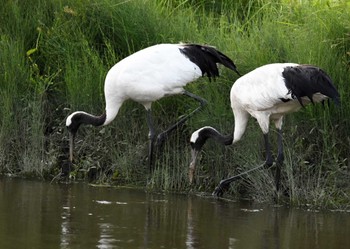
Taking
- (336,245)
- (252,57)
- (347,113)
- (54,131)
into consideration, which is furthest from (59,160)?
(336,245)

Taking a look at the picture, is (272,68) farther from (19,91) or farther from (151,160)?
(19,91)

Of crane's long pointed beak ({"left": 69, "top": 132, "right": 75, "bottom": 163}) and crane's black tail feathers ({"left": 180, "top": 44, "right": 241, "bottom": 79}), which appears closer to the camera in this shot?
crane's black tail feathers ({"left": 180, "top": 44, "right": 241, "bottom": 79})

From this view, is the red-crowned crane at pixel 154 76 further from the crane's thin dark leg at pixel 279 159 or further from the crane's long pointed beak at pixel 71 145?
the crane's thin dark leg at pixel 279 159

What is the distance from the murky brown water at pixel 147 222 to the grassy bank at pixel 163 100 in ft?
1.29

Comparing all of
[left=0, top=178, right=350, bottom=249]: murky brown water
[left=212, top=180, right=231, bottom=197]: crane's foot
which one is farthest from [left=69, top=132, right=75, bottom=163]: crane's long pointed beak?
[left=212, top=180, right=231, bottom=197]: crane's foot

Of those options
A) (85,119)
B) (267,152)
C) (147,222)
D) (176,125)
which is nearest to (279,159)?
(267,152)

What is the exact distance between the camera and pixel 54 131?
1113 cm

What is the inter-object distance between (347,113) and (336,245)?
2.02 meters

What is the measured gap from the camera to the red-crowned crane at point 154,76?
33.3 ft

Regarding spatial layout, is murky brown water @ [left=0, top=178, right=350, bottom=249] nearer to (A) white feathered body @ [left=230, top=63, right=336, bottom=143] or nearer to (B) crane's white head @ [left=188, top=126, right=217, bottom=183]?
(B) crane's white head @ [left=188, top=126, right=217, bottom=183]

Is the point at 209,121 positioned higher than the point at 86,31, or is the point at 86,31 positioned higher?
the point at 86,31

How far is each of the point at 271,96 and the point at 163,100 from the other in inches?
68.2

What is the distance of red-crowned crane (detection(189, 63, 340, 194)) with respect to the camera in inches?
356

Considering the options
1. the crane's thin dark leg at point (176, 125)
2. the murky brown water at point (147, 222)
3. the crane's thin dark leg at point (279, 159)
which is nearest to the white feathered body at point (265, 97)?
the crane's thin dark leg at point (279, 159)
